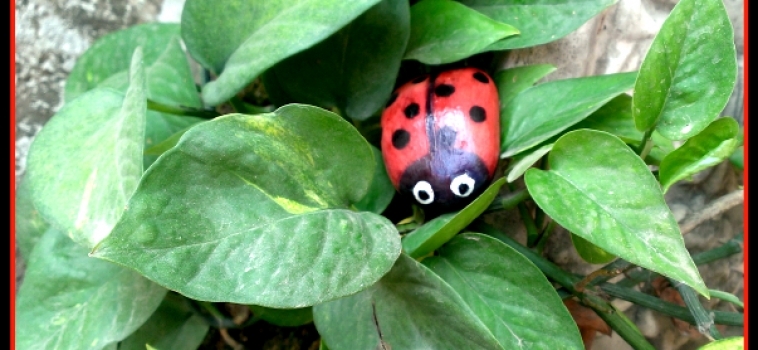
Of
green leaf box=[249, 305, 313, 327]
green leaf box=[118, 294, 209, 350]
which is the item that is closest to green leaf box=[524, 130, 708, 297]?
green leaf box=[249, 305, 313, 327]

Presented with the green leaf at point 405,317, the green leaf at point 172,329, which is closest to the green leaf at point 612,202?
the green leaf at point 405,317

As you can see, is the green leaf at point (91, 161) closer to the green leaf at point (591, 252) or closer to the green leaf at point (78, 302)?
the green leaf at point (78, 302)

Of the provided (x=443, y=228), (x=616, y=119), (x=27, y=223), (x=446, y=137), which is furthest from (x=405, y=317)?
(x=27, y=223)

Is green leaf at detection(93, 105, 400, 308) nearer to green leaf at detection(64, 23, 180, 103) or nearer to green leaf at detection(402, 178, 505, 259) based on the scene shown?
green leaf at detection(402, 178, 505, 259)

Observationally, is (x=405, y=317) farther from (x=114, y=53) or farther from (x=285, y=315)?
(x=114, y=53)

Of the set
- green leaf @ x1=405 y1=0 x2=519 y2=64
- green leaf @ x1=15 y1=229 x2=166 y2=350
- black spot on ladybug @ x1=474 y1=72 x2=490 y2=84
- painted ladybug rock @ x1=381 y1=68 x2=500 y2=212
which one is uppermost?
green leaf @ x1=405 y1=0 x2=519 y2=64

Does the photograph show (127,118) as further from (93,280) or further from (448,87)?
(448,87)

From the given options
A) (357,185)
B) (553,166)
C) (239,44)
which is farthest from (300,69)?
(553,166)
